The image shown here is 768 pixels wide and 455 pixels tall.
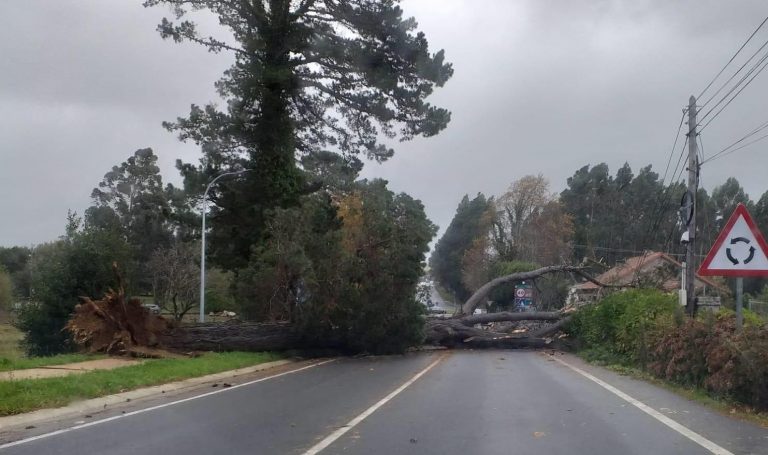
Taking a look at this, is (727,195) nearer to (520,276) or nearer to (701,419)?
(520,276)

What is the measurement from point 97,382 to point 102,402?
4.75ft

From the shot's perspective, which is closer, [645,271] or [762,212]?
[645,271]

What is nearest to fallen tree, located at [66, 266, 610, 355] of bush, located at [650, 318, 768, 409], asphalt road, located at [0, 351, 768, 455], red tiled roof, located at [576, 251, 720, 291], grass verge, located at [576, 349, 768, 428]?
red tiled roof, located at [576, 251, 720, 291]

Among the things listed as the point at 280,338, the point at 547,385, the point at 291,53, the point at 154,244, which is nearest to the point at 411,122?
the point at 291,53

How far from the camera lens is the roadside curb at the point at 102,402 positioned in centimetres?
1189

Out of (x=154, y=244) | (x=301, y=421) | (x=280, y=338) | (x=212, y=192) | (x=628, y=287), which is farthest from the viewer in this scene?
(x=154, y=244)

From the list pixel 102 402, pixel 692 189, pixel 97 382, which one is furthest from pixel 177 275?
pixel 102 402

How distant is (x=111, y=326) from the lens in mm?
22484

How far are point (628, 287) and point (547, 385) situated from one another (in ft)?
49.4

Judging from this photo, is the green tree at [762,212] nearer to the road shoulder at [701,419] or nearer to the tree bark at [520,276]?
the tree bark at [520,276]

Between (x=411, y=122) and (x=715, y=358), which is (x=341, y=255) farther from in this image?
(x=715, y=358)

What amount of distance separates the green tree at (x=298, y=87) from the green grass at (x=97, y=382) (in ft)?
35.0

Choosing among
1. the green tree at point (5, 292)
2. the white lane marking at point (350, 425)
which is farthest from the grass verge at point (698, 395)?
the green tree at point (5, 292)

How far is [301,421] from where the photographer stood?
1170 centimetres
